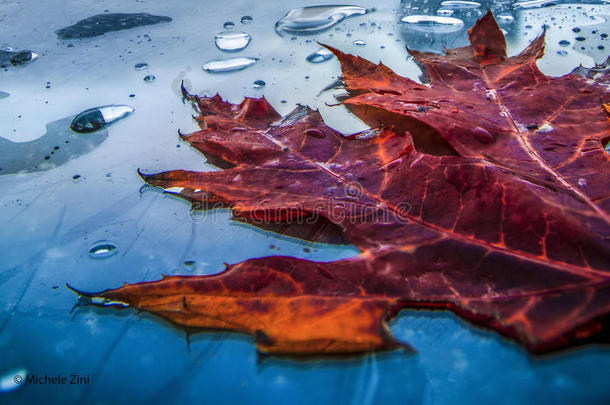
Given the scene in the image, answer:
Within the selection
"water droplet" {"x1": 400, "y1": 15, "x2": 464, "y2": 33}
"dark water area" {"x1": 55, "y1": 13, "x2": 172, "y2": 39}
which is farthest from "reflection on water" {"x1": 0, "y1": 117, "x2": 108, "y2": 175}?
"water droplet" {"x1": 400, "y1": 15, "x2": 464, "y2": 33}

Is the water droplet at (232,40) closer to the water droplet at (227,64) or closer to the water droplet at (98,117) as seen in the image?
the water droplet at (227,64)

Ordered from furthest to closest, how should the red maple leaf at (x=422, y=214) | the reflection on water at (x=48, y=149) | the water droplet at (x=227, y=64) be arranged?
the water droplet at (x=227, y=64) → the reflection on water at (x=48, y=149) → the red maple leaf at (x=422, y=214)

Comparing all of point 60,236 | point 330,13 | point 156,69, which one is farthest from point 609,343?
point 330,13

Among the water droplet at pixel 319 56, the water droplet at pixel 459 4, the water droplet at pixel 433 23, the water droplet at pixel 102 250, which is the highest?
the water droplet at pixel 459 4

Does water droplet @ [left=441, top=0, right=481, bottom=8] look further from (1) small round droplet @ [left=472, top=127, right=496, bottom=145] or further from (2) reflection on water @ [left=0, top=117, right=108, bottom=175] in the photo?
(2) reflection on water @ [left=0, top=117, right=108, bottom=175]

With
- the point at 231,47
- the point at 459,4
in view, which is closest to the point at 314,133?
the point at 231,47

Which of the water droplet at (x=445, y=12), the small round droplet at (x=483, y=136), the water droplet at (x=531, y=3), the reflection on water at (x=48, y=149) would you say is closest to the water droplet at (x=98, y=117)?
the reflection on water at (x=48, y=149)

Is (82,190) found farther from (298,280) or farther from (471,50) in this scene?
(471,50)
